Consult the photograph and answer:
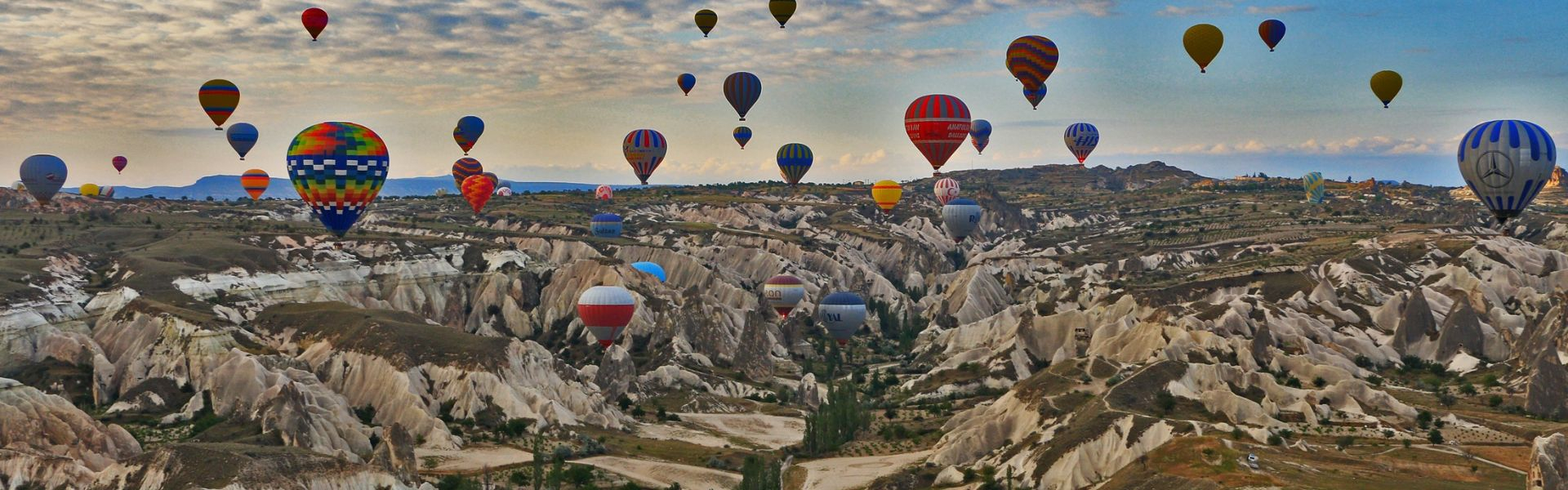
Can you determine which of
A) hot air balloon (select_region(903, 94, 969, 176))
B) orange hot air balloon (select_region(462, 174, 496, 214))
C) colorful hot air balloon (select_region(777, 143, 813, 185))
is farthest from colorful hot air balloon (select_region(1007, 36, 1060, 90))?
orange hot air balloon (select_region(462, 174, 496, 214))

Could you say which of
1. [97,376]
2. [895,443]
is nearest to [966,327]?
[895,443]

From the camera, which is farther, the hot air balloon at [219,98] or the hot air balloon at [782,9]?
the hot air balloon at [219,98]

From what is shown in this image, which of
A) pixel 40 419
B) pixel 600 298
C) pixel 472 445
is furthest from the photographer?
pixel 600 298

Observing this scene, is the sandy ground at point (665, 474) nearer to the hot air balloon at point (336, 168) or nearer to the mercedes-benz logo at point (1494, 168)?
the hot air balloon at point (336, 168)

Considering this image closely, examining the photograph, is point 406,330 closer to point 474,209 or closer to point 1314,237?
point 474,209

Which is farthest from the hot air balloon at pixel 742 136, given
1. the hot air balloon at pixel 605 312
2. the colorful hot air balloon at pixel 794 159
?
the hot air balloon at pixel 605 312
